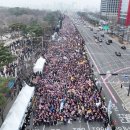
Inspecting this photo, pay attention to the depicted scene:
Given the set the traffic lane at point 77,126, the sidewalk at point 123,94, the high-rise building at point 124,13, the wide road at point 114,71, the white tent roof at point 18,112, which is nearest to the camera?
the white tent roof at point 18,112

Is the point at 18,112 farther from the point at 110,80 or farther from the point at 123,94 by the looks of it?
the point at 110,80

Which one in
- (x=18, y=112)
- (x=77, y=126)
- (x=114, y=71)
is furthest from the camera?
(x=114, y=71)

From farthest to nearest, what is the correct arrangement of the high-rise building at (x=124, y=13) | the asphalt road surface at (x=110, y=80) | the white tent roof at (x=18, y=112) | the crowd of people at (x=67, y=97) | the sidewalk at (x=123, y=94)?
the high-rise building at (x=124, y=13) < the sidewalk at (x=123, y=94) < the crowd of people at (x=67, y=97) < the asphalt road surface at (x=110, y=80) < the white tent roof at (x=18, y=112)

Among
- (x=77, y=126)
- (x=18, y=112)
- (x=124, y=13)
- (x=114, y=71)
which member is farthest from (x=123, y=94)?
(x=124, y=13)

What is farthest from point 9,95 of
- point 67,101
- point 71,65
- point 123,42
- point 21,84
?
point 123,42

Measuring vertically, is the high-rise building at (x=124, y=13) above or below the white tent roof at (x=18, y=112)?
below

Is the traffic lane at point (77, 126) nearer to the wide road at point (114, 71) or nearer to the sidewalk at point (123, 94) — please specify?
the wide road at point (114, 71)

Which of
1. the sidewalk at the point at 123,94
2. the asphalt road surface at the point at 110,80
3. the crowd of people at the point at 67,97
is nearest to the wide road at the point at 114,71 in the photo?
the asphalt road surface at the point at 110,80

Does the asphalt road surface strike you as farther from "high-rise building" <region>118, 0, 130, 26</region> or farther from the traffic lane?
"high-rise building" <region>118, 0, 130, 26</region>
